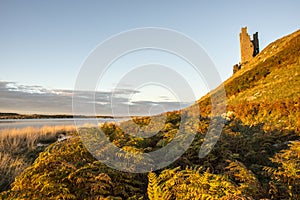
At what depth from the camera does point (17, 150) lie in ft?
33.8

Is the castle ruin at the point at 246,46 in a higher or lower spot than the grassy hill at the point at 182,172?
higher

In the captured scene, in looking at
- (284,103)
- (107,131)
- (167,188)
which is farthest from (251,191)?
(284,103)

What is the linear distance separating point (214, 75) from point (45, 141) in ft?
35.6

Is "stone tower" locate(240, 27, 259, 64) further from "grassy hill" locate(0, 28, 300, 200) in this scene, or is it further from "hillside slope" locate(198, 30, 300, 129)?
"grassy hill" locate(0, 28, 300, 200)

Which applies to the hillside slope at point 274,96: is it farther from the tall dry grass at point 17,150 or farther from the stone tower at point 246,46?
the stone tower at point 246,46

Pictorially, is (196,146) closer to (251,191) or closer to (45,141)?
(251,191)

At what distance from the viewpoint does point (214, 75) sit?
681cm

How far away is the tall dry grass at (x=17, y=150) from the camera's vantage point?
7.34 m

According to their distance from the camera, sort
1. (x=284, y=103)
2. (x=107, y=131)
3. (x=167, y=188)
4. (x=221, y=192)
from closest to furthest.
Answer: (x=221, y=192) → (x=167, y=188) → (x=107, y=131) → (x=284, y=103)

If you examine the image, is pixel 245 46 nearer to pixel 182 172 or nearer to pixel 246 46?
pixel 246 46

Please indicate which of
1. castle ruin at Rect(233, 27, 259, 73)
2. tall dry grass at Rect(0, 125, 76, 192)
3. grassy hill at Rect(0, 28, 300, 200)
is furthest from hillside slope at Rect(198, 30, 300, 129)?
castle ruin at Rect(233, 27, 259, 73)

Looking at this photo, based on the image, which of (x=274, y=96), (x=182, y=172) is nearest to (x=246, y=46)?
(x=274, y=96)

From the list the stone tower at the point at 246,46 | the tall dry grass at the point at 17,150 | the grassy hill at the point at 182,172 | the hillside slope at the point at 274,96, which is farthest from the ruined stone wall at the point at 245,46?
Result: the grassy hill at the point at 182,172

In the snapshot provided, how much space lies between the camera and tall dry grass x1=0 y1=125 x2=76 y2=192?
24.1 ft
